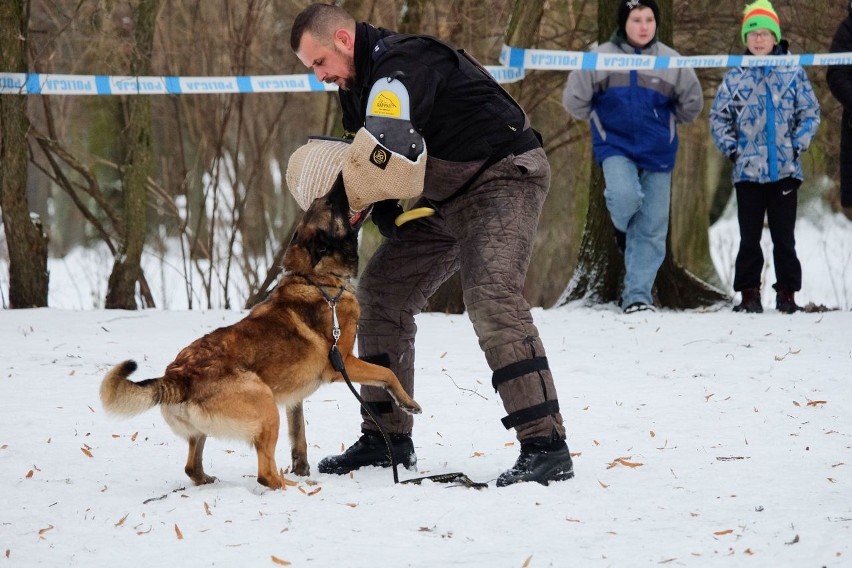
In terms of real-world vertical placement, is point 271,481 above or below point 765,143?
below

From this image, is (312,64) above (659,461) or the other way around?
above

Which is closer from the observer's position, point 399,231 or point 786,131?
point 399,231

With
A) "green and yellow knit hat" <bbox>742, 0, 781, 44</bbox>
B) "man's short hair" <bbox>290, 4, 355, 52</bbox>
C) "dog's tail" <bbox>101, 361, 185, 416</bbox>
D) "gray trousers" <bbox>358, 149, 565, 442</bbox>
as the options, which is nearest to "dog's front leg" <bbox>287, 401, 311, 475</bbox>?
"gray trousers" <bbox>358, 149, 565, 442</bbox>

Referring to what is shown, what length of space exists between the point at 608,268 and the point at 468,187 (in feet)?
14.5

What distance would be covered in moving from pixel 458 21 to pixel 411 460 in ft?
21.9

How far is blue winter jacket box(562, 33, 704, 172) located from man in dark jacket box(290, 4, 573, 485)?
11.8 ft

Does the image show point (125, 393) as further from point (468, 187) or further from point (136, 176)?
point (136, 176)

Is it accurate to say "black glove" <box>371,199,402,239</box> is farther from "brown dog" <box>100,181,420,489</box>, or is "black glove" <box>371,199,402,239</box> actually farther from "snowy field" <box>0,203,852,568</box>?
"snowy field" <box>0,203,852,568</box>

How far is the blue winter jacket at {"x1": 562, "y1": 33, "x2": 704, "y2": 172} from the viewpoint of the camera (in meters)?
7.47

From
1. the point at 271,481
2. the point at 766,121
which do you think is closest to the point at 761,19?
the point at 766,121

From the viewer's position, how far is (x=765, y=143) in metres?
7.44

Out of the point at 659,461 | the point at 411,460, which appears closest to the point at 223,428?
the point at 411,460

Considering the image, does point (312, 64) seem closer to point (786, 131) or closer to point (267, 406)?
point (267, 406)

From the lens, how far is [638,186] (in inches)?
292
